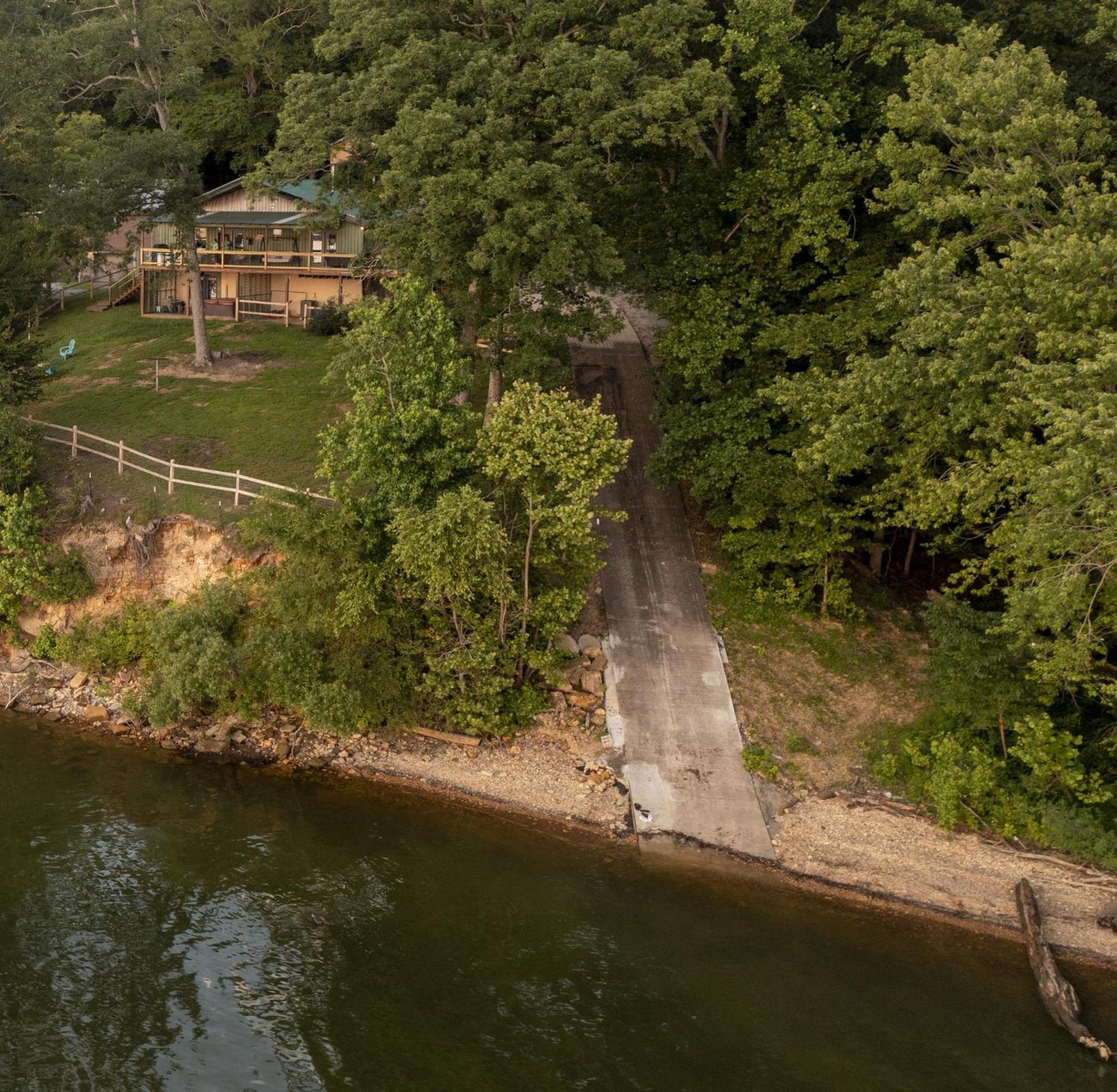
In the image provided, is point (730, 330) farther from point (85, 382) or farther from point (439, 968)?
point (85, 382)

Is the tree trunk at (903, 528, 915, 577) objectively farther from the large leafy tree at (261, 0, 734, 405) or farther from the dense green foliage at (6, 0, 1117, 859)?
the large leafy tree at (261, 0, 734, 405)

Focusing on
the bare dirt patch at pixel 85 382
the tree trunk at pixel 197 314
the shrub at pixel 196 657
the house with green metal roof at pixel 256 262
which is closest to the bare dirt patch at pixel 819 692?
the shrub at pixel 196 657

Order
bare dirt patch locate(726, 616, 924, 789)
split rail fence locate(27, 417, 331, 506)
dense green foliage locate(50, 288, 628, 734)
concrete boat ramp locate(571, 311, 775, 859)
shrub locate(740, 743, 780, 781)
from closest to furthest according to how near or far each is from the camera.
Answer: concrete boat ramp locate(571, 311, 775, 859) → dense green foliage locate(50, 288, 628, 734) → shrub locate(740, 743, 780, 781) → bare dirt patch locate(726, 616, 924, 789) → split rail fence locate(27, 417, 331, 506)

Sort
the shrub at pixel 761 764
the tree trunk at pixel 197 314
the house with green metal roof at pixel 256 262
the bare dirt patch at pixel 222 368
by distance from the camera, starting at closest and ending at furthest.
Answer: the shrub at pixel 761 764 < the tree trunk at pixel 197 314 < the bare dirt patch at pixel 222 368 < the house with green metal roof at pixel 256 262

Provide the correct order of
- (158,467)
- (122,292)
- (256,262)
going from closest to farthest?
1. (158,467)
2. (256,262)
3. (122,292)

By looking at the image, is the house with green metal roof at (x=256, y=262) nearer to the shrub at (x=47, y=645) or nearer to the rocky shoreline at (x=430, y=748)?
the shrub at (x=47, y=645)

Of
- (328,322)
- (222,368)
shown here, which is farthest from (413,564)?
(328,322)

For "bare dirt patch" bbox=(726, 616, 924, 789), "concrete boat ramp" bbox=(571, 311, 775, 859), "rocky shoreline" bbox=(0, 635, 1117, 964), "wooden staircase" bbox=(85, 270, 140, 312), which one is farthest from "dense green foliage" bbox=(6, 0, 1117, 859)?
"wooden staircase" bbox=(85, 270, 140, 312)
